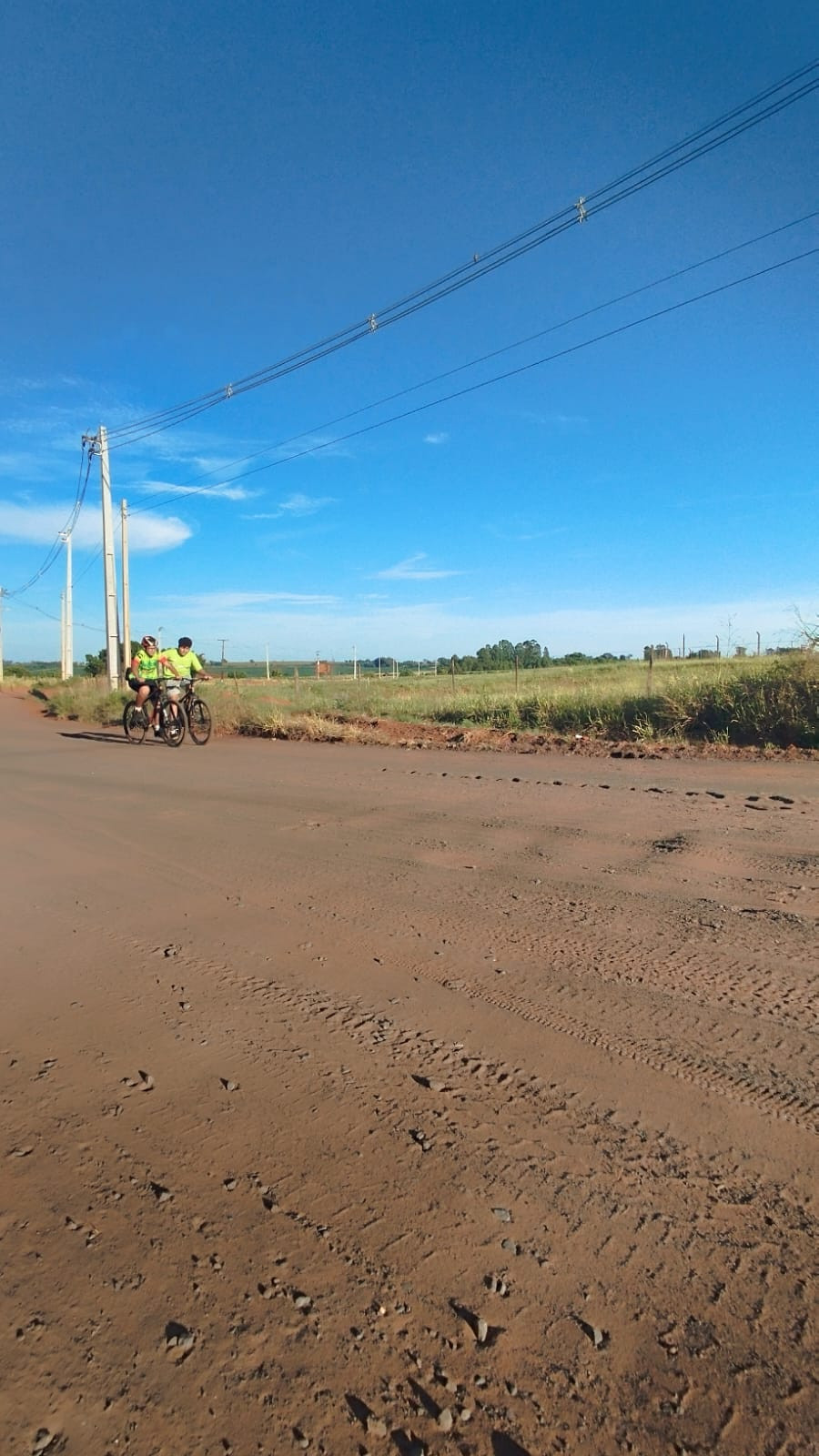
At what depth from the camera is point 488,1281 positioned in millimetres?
1694

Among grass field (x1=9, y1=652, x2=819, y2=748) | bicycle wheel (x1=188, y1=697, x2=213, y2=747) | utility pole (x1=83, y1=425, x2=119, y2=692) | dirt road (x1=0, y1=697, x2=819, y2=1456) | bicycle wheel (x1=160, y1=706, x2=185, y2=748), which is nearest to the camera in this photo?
dirt road (x1=0, y1=697, x2=819, y2=1456)

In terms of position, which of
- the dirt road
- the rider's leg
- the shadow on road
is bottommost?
the dirt road

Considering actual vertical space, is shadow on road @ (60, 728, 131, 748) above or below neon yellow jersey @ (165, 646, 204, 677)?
below

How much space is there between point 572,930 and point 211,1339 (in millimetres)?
2477

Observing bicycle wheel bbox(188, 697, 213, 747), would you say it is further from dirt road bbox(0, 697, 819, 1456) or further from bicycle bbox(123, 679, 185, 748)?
dirt road bbox(0, 697, 819, 1456)

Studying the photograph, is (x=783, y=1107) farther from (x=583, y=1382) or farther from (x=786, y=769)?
(x=786, y=769)

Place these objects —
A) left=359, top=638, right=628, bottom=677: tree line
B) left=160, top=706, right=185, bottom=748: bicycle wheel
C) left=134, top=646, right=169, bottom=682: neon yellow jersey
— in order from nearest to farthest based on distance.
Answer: left=160, top=706, right=185, bottom=748: bicycle wheel → left=134, top=646, right=169, bottom=682: neon yellow jersey → left=359, top=638, right=628, bottom=677: tree line

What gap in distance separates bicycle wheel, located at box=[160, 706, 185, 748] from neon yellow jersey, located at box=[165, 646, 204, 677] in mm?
677

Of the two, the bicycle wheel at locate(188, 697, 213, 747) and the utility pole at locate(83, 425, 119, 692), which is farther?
the utility pole at locate(83, 425, 119, 692)

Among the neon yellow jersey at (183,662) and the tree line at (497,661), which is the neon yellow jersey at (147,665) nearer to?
the neon yellow jersey at (183,662)

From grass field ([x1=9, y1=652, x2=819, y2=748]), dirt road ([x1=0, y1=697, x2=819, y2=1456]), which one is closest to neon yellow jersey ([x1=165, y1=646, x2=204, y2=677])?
grass field ([x1=9, y1=652, x2=819, y2=748])

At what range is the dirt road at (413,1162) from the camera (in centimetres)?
146

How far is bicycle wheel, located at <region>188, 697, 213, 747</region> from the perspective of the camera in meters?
13.0

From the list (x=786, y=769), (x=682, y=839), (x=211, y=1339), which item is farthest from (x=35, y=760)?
(x=211, y=1339)
